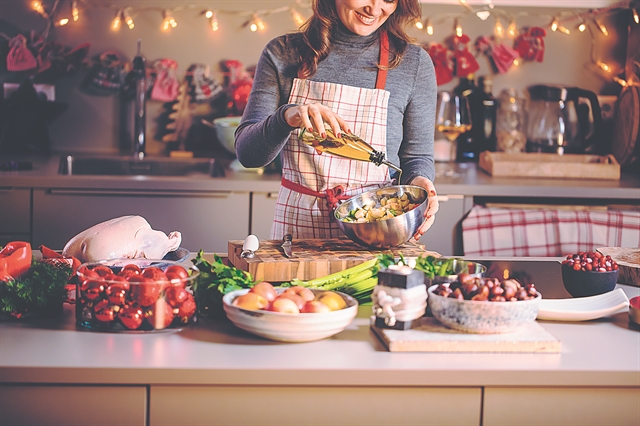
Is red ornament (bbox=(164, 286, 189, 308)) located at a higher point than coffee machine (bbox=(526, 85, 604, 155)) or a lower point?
lower

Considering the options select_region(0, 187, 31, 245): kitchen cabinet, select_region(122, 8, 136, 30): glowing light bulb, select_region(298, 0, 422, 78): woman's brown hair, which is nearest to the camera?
select_region(298, 0, 422, 78): woman's brown hair

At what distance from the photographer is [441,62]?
3.43 m

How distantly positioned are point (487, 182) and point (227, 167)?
1.08 meters

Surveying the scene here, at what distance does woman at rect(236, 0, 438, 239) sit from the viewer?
2033 millimetres

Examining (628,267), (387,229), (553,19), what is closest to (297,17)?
(553,19)

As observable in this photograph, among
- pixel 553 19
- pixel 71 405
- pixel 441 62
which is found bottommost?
pixel 71 405

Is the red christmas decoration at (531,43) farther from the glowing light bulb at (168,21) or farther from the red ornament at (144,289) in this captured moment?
the red ornament at (144,289)

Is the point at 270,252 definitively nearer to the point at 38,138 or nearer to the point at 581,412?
the point at 581,412

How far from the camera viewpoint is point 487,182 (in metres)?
2.95

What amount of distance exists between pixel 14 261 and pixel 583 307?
3.44ft

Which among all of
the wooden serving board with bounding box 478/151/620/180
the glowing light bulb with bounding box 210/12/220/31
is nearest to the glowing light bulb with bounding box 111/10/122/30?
the glowing light bulb with bounding box 210/12/220/31

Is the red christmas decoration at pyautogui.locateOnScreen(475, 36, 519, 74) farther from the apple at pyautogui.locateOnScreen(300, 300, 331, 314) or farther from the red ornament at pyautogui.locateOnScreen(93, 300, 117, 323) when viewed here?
the red ornament at pyautogui.locateOnScreen(93, 300, 117, 323)

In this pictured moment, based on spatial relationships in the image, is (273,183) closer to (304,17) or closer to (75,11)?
(304,17)

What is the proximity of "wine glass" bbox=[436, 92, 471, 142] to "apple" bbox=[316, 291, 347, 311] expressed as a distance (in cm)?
196
